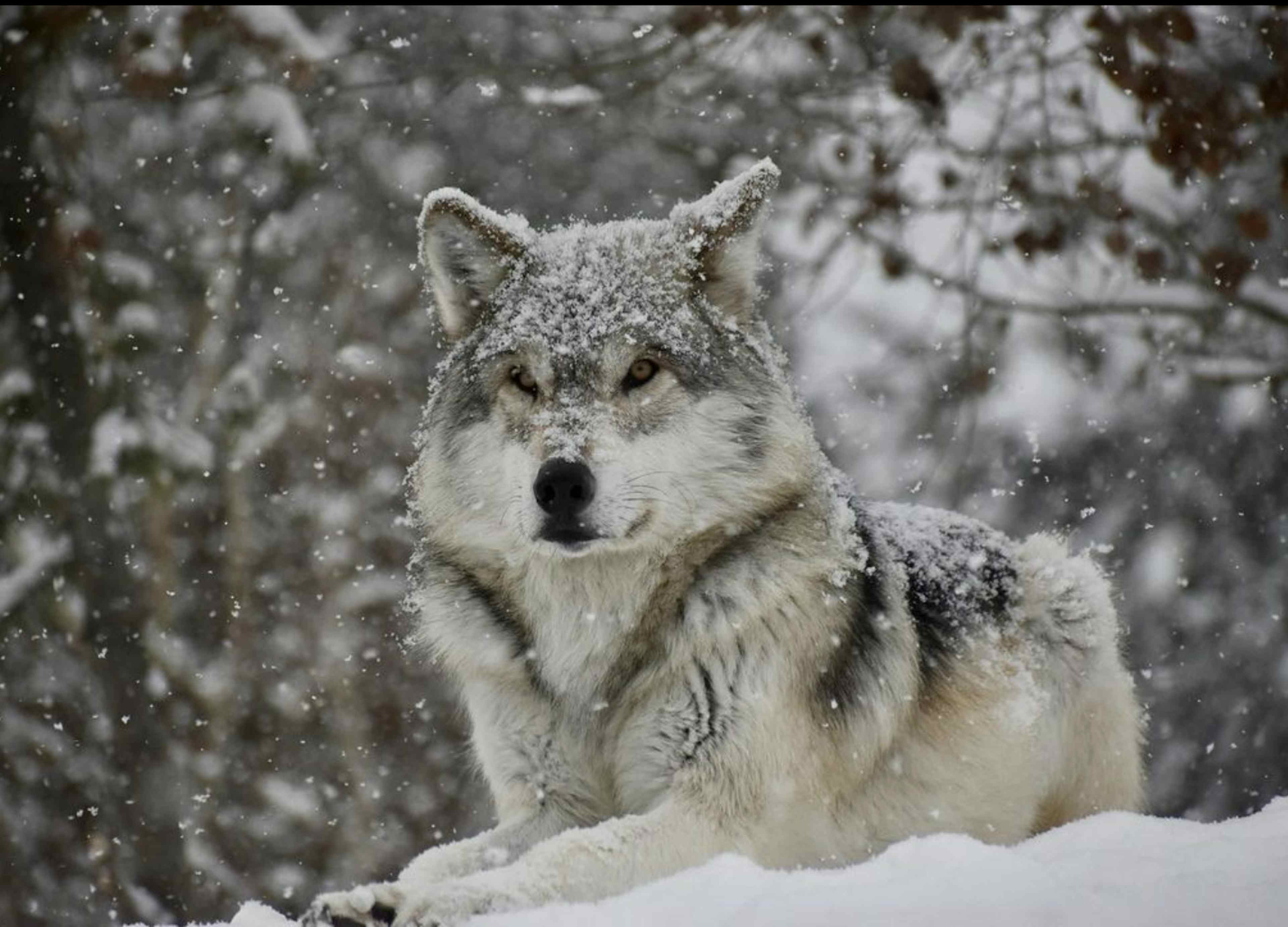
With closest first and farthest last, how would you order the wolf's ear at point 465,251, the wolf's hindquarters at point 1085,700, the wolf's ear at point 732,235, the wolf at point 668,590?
the wolf at point 668,590, the wolf's ear at point 732,235, the wolf's ear at point 465,251, the wolf's hindquarters at point 1085,700

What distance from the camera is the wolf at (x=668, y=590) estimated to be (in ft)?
11.5

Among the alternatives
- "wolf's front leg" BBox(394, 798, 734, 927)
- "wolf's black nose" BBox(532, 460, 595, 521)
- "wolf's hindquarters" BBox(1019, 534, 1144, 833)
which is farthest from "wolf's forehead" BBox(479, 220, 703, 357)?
"wolf's hindquarters" BBox(1019, 534, 1144, 833)

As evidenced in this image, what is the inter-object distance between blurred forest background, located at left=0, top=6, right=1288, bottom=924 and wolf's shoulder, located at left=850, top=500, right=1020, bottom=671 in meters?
3.16

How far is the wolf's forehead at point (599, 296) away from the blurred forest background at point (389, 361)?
12.7 ft

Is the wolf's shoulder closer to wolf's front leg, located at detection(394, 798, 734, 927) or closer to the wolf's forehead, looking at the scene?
the wolf's forehead

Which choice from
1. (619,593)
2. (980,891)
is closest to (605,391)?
(619,593)

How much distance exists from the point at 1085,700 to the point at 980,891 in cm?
213

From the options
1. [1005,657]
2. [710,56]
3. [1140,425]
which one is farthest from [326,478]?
[1005,657]

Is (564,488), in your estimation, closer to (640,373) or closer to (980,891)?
(640,373)

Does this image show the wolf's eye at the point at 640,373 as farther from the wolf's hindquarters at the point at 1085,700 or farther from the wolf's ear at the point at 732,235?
the wolf's hindquarters at the point at 1085,700

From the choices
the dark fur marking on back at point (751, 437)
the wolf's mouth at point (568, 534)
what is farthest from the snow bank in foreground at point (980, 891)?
the dark fur marking on back at point (751, 437)

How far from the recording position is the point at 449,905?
9.52 ft

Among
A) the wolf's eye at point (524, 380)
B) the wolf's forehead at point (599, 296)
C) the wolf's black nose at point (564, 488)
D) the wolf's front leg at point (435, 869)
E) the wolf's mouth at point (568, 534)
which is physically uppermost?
the wolf's forehead at point (599, 296)

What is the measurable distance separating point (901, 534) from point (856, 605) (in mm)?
670
